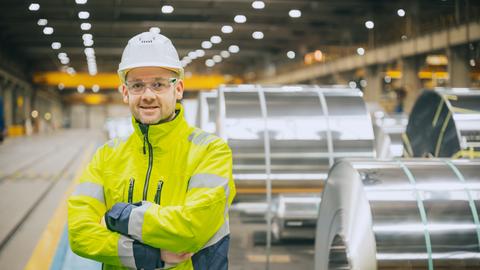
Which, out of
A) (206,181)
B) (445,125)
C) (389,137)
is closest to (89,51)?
(445,125)

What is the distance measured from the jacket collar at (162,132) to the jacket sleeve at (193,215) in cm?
16

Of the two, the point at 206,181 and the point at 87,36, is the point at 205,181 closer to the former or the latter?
the point at 206,181

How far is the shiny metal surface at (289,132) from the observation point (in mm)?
7383

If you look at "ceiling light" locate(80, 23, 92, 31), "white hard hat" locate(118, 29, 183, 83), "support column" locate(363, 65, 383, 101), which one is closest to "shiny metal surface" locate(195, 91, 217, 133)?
"ceiling light" locate(80, 23, 92, 31)

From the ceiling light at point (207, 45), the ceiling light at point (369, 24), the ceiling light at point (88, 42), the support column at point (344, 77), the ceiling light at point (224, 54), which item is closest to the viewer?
the ceiling light at point (88, 42)

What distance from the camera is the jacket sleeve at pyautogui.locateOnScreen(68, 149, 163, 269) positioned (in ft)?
8.86

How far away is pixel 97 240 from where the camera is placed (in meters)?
2.74

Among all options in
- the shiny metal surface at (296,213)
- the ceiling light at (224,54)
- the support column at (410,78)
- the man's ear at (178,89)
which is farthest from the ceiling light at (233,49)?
the support column at (410,78)

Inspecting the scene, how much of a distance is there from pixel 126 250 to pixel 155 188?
295mm

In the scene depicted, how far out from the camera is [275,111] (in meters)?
7.70

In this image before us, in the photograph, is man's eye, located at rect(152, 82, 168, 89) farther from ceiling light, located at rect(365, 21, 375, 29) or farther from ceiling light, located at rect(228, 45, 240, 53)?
ceiling light, located at rect(365, 21, 375, 29)

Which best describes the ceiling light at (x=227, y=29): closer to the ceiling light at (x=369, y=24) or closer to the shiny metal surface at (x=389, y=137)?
the shiny metal surface at (x=389, y=137)

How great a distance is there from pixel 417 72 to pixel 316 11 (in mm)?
14806

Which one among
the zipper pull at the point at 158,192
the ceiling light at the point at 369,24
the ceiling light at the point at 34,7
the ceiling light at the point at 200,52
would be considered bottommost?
the zipper pull at the point at 158,192
